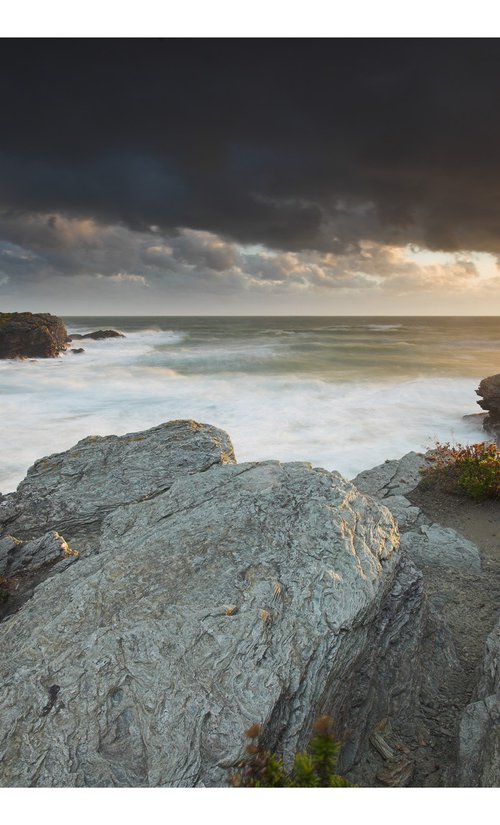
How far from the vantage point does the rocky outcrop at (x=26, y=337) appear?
4762 cm

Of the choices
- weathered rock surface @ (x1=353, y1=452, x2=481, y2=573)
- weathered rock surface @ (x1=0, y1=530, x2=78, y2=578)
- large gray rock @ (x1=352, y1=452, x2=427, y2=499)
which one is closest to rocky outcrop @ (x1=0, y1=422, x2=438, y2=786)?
weathered rock surface @ (x1=0, y1=530, x2=78, y2=578)

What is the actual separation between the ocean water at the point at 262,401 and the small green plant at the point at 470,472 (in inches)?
194

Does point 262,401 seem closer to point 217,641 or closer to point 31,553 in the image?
point 31,553

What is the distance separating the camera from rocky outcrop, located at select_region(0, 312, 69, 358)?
4762 cm

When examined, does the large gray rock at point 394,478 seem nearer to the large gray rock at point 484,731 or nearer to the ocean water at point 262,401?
the ocean water at point 262,401

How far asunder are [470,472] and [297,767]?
8.85m

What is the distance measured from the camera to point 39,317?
52969 millimetres

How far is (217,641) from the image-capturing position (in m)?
3.50

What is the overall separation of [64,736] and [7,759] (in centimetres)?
41

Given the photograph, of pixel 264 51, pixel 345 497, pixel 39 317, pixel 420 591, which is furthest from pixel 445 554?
pixel 39 317

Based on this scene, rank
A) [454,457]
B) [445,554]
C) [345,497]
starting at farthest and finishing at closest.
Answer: [454,457] < [445,554] < [345,497]

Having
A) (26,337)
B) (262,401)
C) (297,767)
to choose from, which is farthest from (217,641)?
(26,337)

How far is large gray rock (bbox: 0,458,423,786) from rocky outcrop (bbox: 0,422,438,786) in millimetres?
12

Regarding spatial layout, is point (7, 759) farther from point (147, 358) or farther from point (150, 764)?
point (147, 358)
